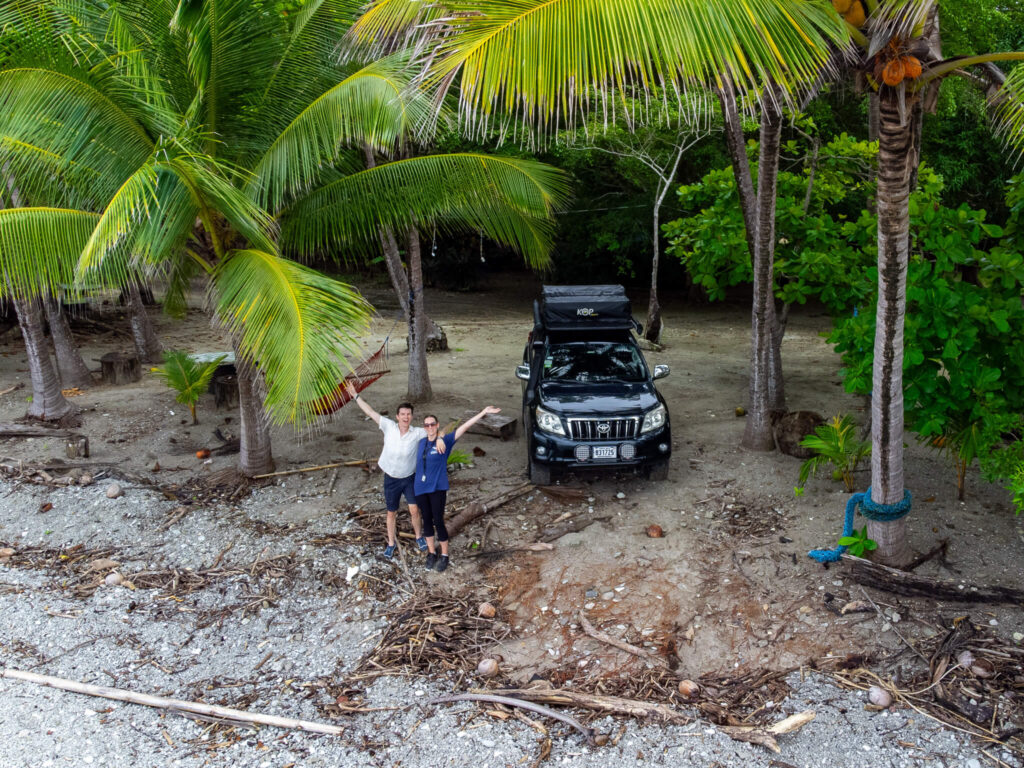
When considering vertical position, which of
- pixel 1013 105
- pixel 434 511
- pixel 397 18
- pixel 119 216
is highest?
pixel 397 18

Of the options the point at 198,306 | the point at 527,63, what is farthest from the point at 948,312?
the point at 198,306

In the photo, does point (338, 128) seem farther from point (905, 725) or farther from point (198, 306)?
point (198, 306)

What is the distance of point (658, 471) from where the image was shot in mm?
8812

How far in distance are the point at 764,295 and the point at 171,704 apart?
24.2ft

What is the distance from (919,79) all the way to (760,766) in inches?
180

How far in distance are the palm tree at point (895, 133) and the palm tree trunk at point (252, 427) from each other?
20.8 ft

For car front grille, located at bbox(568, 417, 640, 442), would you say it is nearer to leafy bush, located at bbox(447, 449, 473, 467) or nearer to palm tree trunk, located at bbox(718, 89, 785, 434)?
leafy bush, located at bbox(447, 449, 473, 467)

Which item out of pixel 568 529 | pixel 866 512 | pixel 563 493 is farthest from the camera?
pixel 563 493

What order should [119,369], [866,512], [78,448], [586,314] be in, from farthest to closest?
[119,369] < [78,448] < [586,314] < [866,512]

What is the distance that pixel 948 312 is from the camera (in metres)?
6.47

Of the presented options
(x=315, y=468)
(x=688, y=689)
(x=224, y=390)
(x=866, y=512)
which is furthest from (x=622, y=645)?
(x=224, y=390)

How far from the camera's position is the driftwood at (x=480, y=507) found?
26.1ft

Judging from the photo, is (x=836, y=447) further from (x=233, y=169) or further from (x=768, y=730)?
(x=233, y=169)

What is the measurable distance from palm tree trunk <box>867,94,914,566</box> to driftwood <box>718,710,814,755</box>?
2.11 metres
